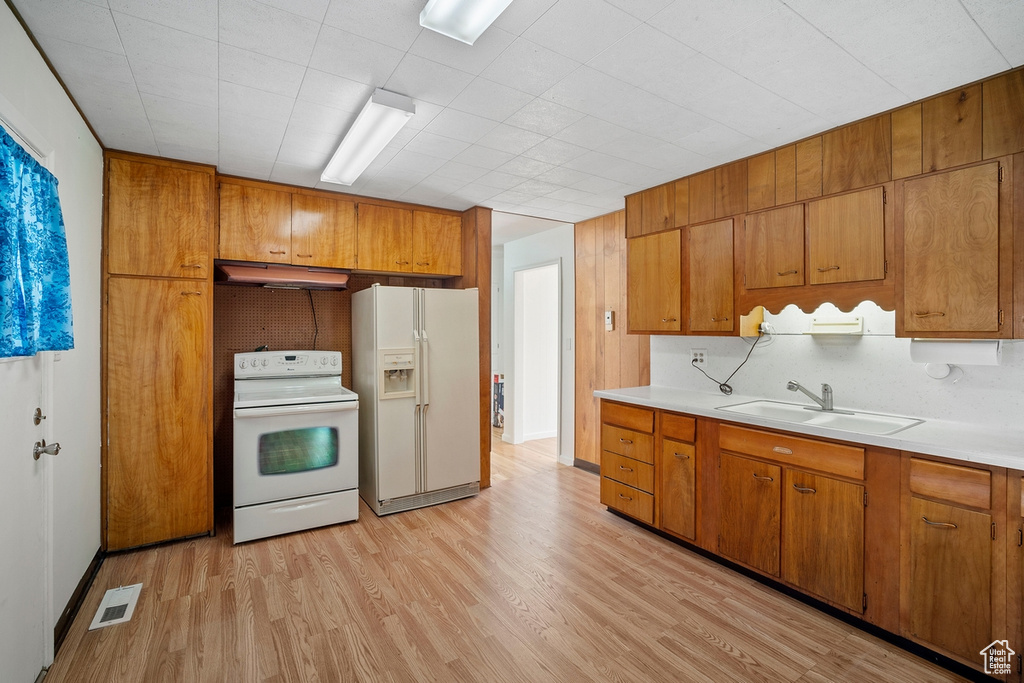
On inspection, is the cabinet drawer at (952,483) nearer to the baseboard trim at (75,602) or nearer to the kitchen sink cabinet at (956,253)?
the kitchen sink cabinet at (956,253)

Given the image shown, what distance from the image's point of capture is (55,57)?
1890 mm

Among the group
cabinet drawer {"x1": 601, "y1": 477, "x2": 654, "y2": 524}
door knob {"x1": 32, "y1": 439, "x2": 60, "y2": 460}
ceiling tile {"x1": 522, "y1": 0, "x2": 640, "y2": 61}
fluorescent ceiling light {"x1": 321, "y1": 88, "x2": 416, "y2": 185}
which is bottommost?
cabinet drawer {"x1": 601, "y1": 477, "x2": 654, "y2": 524}

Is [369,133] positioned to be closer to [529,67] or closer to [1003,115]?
[529,67]

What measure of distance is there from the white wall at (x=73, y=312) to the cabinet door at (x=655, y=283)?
3376mm

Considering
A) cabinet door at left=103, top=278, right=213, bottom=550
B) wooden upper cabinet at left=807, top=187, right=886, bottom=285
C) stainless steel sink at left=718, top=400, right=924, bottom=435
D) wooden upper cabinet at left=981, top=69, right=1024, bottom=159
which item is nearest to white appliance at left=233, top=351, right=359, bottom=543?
cabinet door at left=103, top=278, right=213, bottom=550

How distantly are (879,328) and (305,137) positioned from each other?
3.35 meters

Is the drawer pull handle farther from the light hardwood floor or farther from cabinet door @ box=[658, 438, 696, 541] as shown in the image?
cabinet door @ box=[658, 438, 696, 541]

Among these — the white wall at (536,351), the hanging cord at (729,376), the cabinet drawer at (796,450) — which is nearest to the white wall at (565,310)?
the white wall at (536,351)

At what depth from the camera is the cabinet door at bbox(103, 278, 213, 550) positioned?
2877 mm

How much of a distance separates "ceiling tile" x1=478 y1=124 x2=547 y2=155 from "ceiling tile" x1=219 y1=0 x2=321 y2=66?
102cm

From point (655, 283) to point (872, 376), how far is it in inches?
57.1

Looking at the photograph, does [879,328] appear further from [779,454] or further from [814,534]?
[814,534]

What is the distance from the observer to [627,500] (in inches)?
135

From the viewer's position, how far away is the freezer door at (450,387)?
3.77m
